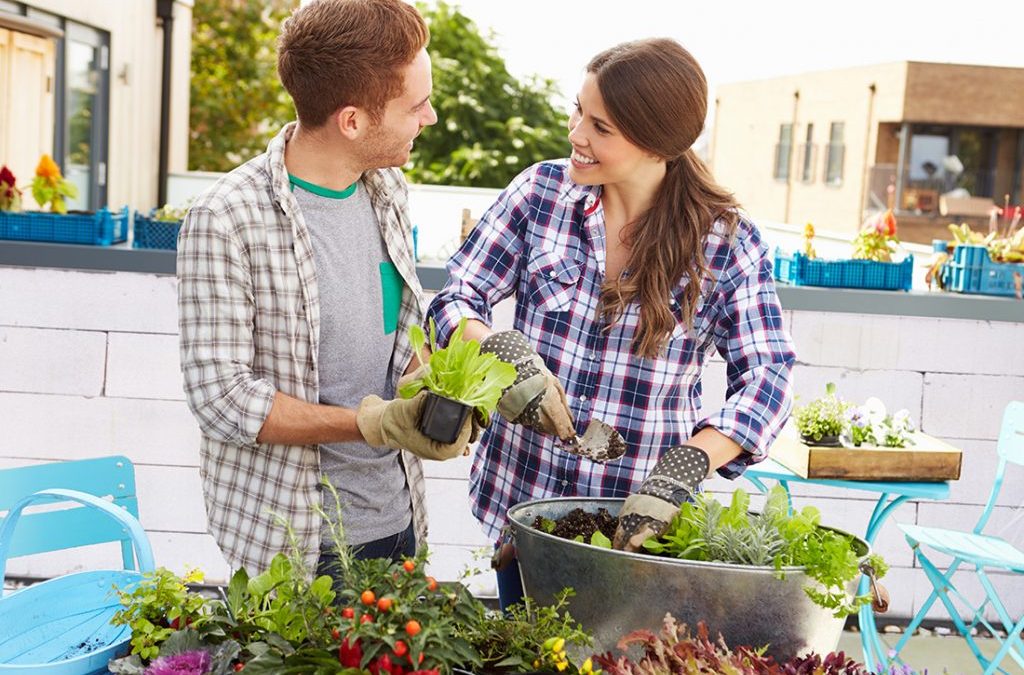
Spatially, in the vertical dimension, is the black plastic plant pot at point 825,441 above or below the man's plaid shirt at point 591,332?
below

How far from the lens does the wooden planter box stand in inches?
119

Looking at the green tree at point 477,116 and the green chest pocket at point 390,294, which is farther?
the green tree at point 477,116

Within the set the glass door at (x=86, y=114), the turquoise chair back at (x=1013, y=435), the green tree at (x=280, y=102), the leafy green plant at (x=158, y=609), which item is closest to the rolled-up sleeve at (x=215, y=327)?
the leafy green plant at (x=158, y=609)

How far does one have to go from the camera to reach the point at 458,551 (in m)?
3.77

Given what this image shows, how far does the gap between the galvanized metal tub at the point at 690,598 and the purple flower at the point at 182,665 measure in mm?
397

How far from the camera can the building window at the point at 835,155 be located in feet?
91.1

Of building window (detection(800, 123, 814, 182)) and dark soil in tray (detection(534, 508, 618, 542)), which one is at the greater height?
building window (detection(800, 123, 814, 182))

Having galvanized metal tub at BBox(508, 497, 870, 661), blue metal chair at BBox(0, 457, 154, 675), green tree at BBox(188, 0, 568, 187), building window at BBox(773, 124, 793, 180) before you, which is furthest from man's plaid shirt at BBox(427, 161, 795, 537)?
building window at BBox(773, 124, 793, 180)

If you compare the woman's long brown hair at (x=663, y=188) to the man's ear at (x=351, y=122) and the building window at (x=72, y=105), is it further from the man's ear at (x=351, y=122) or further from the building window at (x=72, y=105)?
the building window at (x=72, y=105)

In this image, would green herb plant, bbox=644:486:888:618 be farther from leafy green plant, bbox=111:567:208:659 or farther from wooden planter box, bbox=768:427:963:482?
wooden planter box, bbox=768:427:963:482

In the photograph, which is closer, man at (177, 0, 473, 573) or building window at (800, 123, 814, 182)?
man at (177, 0, 473, 573)

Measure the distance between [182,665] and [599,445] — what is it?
67cm

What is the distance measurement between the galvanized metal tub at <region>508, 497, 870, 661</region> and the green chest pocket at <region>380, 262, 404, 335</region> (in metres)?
0.54

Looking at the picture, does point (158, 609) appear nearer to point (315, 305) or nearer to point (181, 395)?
point (315, 305)
